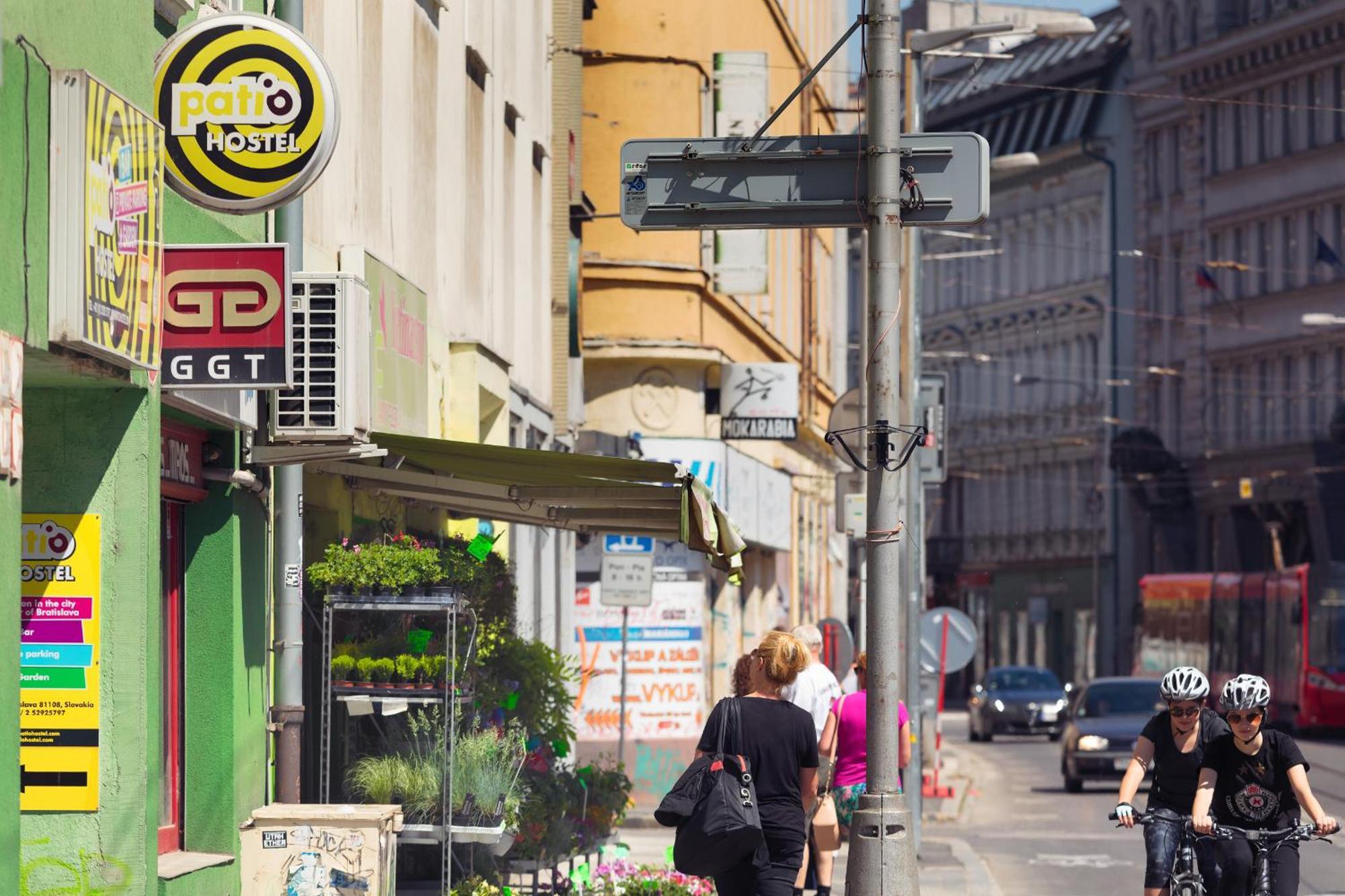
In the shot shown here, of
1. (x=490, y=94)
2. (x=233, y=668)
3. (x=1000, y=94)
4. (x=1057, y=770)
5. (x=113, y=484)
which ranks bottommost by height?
(x=1057, y=770)

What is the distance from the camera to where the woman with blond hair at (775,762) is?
36.5 ft

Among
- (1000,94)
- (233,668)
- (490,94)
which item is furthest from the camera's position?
(1000,94)

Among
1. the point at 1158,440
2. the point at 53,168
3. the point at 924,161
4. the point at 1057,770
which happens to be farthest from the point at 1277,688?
the point at 53,168

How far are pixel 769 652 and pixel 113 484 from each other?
111 inches

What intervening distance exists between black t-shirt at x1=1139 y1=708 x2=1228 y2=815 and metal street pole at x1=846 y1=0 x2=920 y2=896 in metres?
1.21

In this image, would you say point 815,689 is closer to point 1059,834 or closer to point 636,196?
point 636,196

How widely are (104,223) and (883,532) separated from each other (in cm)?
452

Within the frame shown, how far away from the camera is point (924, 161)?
1286 cm

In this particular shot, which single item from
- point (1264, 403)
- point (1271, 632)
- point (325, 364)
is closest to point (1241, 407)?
point (1264, 403)

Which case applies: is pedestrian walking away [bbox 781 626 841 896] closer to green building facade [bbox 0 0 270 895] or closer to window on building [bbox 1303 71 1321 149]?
green building facade [bbox 0 0 270 895]

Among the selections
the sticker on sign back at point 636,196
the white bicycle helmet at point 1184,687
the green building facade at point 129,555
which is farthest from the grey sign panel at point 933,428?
the green building facade at point 129,555

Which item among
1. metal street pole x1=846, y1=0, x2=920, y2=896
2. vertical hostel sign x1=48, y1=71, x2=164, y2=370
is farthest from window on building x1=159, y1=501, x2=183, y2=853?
metal street pole x1=846, y1=0, x2=920, y2=896

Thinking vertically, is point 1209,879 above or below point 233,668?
below

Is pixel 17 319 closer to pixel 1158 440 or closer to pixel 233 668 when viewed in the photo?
pixel 233 668
